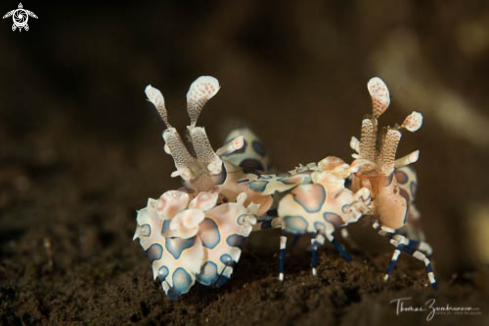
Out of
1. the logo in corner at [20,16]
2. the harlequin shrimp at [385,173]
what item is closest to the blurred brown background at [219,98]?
the logo in corner at [20,16]

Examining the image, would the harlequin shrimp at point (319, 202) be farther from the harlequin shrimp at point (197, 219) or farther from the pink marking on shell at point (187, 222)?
the pink marking on shell at point (187, 222)

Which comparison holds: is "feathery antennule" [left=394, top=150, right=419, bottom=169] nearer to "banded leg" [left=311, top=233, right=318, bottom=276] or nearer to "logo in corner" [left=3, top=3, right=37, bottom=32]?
"banded leg" [left=311, top=233, right=318, bottom=276]

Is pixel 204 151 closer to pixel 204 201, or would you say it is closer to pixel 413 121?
pixel 204 201

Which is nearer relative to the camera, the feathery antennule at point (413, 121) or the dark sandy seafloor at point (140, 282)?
the dark sandy seafloor at point (140, 282)

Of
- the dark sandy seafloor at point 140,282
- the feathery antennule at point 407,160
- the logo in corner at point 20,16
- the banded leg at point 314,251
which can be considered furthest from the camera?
the logo in corner at point 20,16

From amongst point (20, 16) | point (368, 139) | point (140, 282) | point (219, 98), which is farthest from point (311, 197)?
point (20, 16)

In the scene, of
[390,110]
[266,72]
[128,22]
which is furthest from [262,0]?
[390,110]

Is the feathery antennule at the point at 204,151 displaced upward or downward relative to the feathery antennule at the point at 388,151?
upward
